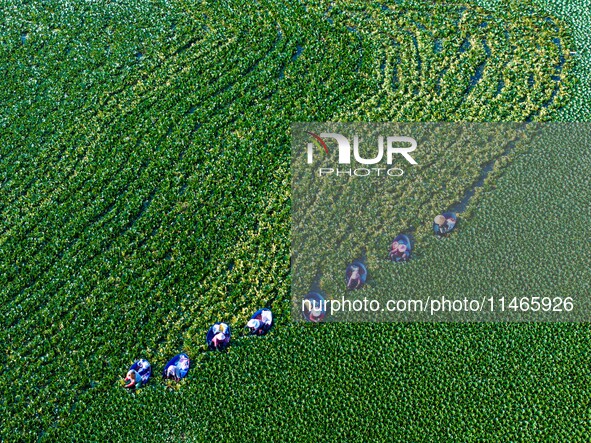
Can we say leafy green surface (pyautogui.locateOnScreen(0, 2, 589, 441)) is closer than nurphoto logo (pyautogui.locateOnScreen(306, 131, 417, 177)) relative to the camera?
Yes

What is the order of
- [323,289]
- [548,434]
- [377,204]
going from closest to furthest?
[548,434], [323,289], [377,204]

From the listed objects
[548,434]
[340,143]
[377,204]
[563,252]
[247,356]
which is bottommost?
[548,434]

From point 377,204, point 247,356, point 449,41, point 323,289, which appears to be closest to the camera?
point 247,356

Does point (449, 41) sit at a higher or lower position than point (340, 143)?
higher

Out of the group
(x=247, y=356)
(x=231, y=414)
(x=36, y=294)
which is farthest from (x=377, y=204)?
(x=36, y=294)

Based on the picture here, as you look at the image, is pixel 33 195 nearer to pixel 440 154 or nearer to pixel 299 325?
pixel 299 325

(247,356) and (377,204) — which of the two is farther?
(377,204)

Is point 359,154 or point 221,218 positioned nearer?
point 221,218

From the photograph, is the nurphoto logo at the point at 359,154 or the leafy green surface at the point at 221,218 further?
the nurphoto logo at the point at 359,154
